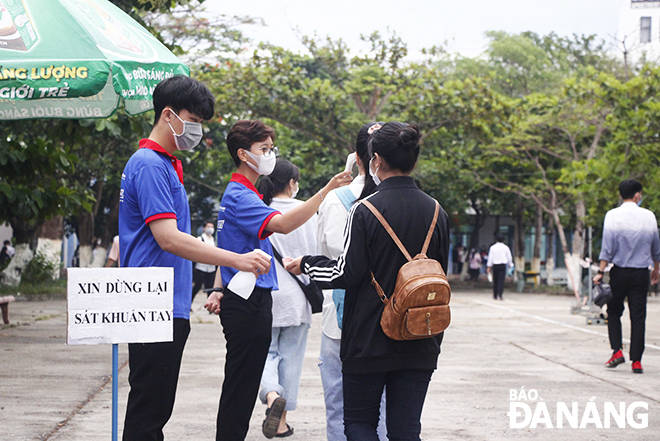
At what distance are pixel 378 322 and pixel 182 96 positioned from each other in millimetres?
1272

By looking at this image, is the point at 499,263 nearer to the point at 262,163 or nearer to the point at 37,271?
the point at 37,271

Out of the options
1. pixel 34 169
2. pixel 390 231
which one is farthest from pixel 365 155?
pixel 34 169

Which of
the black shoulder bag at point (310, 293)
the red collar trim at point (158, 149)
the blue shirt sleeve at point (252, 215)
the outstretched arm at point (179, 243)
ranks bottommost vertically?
the black shoulder bag at point (310, 293)

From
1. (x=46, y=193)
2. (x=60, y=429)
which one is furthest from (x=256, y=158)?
(x=46, y=193)

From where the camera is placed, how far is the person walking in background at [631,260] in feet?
26.7

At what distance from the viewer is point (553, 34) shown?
44.3 m

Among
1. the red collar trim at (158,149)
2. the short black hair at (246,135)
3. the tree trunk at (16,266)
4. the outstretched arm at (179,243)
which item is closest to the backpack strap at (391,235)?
the outstretched arm at (179,243)

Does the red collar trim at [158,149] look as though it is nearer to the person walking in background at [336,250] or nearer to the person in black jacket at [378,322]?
the person in black jacket at [378,322]

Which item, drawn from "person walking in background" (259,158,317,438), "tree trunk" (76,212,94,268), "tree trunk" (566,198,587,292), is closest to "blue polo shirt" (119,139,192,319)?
"person walking in background" (259,158,317,438)

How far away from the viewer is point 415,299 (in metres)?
3.29

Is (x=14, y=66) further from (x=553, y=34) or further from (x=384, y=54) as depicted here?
(x=553, y=34)

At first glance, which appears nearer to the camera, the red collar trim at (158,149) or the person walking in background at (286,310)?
the red collar trim at (158,149)

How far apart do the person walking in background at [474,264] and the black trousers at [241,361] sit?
33.3 meters

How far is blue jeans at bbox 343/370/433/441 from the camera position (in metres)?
3.40
